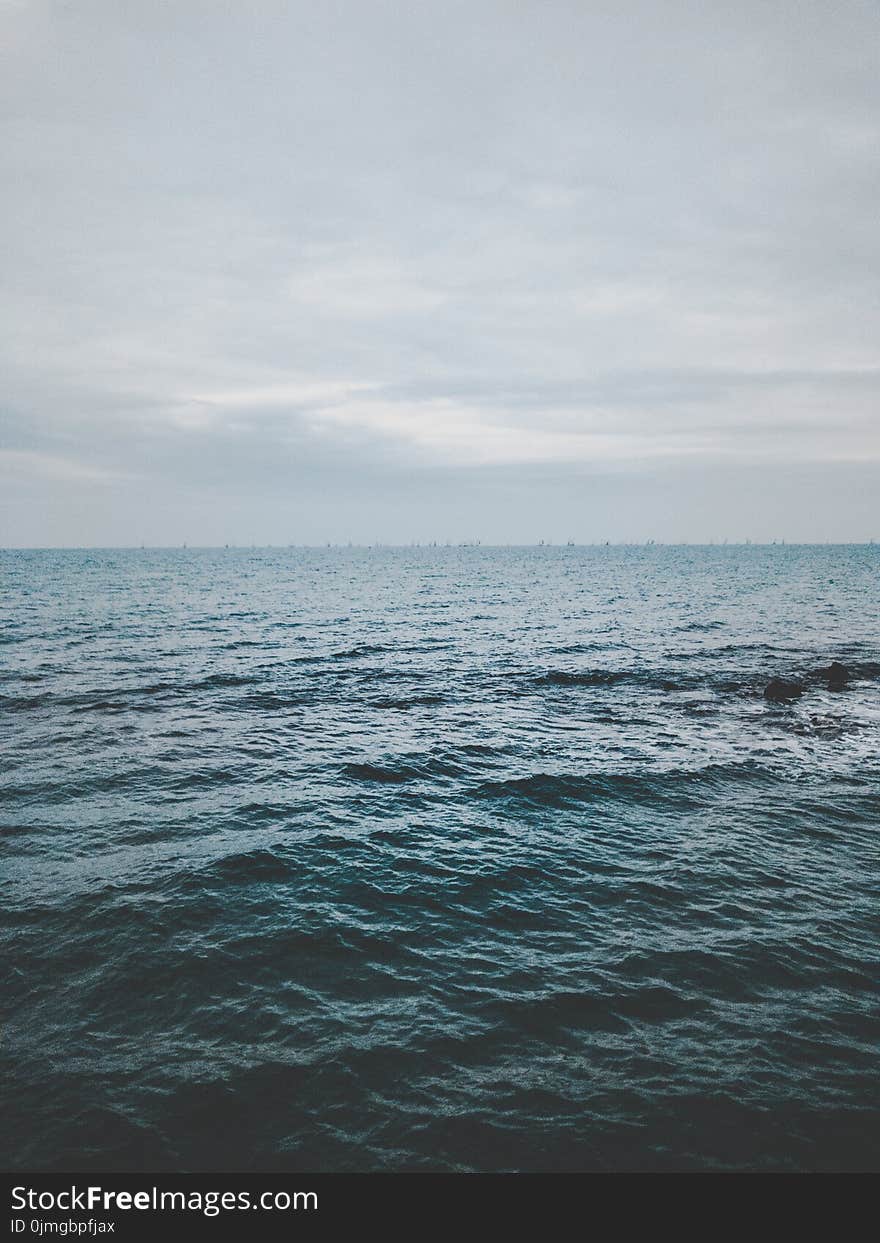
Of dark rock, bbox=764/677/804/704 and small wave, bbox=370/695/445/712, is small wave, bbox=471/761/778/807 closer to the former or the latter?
small wave, bbox=370/695/445/712

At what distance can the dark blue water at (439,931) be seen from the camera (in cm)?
1067

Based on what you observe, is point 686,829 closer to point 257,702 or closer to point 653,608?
point 257,702

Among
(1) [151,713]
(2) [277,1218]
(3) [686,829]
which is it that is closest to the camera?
(2) [277,1218]

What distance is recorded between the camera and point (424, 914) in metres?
17.0

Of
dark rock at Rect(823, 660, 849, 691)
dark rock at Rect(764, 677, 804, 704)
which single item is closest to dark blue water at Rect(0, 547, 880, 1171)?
dark rock at Rect(764, 677, 804, 704)

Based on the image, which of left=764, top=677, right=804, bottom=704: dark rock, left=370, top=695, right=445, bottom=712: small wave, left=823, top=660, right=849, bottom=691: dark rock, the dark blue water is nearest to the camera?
the dark blue water

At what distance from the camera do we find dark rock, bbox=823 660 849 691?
42.0 metres

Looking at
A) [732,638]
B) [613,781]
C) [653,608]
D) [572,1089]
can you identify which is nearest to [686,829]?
[613,781]

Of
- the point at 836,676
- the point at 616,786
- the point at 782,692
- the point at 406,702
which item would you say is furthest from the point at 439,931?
the point at 836,676

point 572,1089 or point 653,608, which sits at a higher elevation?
point 653,608

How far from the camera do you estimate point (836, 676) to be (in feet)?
144

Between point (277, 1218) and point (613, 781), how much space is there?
1983 cm

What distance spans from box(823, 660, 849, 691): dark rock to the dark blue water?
229cm

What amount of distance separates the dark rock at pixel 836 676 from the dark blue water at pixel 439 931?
229 cm
